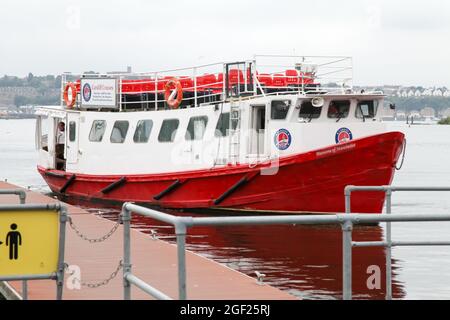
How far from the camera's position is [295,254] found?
1862cm

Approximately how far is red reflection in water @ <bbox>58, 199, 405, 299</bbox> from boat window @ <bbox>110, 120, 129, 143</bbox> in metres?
2.77

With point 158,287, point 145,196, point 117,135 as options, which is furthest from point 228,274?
point 117,135

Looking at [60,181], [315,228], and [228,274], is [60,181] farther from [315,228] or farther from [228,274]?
[228,274]

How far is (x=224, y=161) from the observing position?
23.8m

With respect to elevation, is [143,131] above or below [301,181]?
above

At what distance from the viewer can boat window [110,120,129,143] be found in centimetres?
2725

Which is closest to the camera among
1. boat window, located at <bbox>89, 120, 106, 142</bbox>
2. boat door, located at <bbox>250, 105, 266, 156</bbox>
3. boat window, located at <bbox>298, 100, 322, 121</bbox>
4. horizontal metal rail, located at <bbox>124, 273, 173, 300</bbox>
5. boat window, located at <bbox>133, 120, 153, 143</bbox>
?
horizontal metal rail, located at <bbox>124, 273, 173, 300</bbox>

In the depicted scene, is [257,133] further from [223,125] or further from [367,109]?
[367,109]

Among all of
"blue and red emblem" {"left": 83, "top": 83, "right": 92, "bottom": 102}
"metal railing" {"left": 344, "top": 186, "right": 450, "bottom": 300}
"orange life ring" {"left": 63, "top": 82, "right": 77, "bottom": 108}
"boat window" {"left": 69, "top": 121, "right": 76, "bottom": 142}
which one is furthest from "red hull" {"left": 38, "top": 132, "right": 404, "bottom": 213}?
"metal railing" {"left": 344, "top": 186, "right": 450, "bottom": 300}

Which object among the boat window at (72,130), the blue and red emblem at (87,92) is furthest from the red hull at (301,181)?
the blue and red emblem at (87,92)

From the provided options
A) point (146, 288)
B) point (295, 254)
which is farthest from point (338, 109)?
point (146, 288)

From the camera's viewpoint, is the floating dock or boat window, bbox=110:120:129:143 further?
boat window, bbox=110:120:129:143

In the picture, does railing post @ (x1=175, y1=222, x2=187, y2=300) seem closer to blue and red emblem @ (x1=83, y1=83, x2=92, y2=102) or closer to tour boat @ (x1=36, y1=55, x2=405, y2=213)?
tour boat @ (x1=36, y1=55, x2=405, y2=213)

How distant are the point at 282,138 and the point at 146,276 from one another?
37.6 feet
